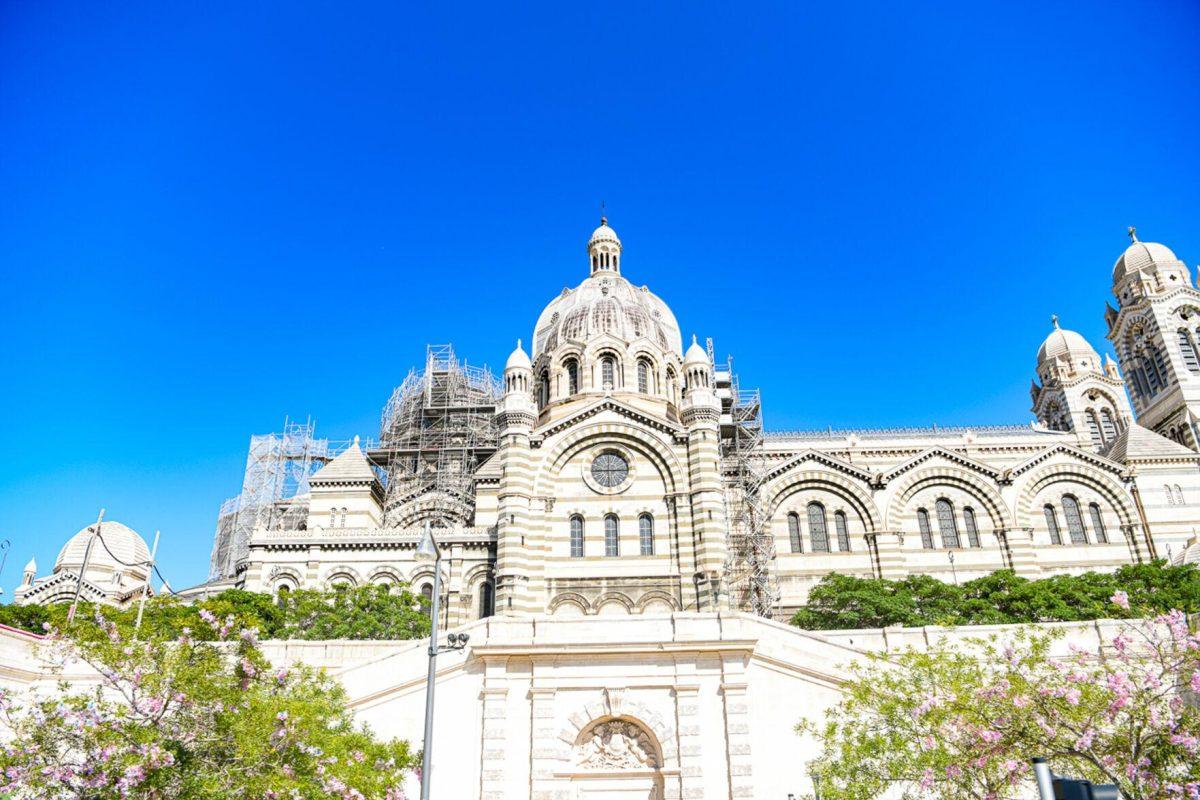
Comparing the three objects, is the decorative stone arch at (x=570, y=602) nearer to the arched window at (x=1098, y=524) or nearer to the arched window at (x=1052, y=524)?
the arched window at (x=1052, y=524)

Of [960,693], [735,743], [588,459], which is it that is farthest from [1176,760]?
[588,459]

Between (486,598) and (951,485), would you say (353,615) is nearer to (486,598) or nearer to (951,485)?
(486,598)

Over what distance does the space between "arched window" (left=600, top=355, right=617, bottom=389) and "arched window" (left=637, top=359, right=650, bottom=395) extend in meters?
1.18

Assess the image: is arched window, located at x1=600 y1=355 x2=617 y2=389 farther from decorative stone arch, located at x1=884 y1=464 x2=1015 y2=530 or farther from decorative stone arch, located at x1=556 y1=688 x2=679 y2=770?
decorative stone arch, located at x1=556 y1=688 x2=679 y2=770

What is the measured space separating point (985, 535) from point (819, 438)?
11.8m

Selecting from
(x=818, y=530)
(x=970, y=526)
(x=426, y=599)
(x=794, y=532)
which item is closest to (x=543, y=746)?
(x=426, y=599)

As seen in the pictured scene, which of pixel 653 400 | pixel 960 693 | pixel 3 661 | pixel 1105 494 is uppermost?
pixel 653 400

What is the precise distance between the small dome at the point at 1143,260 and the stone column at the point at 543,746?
5288 cm

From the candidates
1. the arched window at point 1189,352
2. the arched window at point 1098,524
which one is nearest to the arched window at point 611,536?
the arched window at point 1098,524

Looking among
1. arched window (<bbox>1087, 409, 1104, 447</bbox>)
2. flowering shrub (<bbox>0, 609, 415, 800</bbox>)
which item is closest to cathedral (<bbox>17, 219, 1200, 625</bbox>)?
arched window (<bbox>1087, 409, 1104, 447</bbox>)

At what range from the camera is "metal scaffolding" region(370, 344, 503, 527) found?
44.9 m

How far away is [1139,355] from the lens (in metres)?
56.6

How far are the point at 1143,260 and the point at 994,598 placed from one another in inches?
1460

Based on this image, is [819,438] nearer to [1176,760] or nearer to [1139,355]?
[1139,355]
